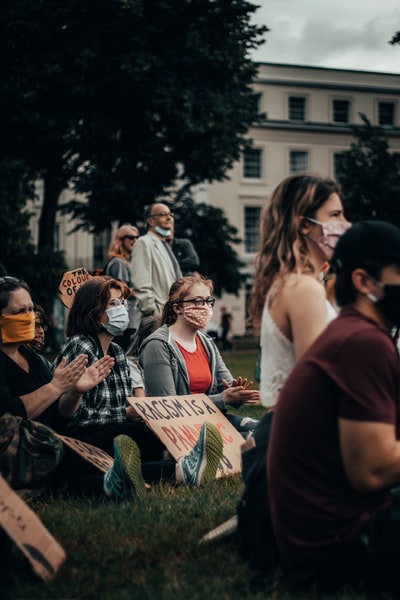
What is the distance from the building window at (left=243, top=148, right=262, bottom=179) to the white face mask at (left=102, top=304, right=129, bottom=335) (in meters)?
52.5

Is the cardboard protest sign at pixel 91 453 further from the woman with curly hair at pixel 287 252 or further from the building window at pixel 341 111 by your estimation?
the building window at pixel 341 111

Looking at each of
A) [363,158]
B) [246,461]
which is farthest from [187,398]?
[363,158]

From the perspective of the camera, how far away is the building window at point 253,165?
59.1 m

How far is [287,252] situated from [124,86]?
77.6ft

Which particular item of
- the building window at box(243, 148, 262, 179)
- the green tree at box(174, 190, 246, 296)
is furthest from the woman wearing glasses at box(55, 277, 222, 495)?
the building window at box(243, 148, 262, 179)

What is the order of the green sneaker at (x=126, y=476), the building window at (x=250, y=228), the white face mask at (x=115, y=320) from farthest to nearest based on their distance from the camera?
1. the building window at (x=250, y=228)
2. the white face mask at (x=115, y=320)
3. the green sneaker at (x=126, y=476)

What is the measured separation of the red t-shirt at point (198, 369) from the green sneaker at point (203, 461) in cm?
120

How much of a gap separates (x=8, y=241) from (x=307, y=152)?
34.3 metres

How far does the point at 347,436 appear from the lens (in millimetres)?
3404

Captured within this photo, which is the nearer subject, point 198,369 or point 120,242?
point 198,369

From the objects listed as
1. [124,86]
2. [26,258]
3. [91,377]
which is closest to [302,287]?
[91,377]

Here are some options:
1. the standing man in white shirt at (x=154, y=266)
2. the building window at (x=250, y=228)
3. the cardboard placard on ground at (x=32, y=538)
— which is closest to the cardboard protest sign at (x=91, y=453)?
the cardboard placard on ground at (x=32, y=538)

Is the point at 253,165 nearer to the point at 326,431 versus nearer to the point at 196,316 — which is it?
the point at 196,316

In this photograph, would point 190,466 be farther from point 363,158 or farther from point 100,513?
point 363,158
